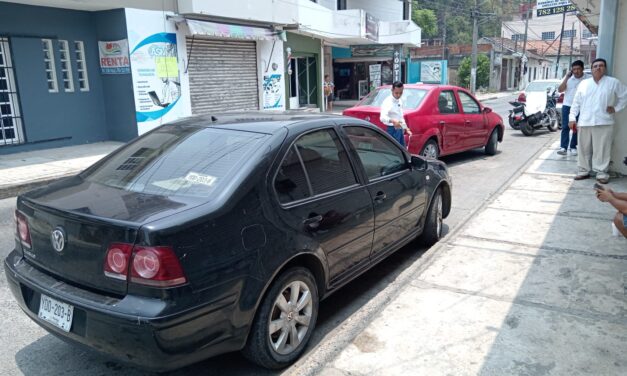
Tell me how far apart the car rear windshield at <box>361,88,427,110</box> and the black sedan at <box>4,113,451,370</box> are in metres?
5.20

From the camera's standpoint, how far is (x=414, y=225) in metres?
4.93

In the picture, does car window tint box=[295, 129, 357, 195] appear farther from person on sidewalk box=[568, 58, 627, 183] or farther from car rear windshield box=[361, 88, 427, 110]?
person on sidewalk box=[568, 58, 627, 183]

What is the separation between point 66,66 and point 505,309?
40.0ft

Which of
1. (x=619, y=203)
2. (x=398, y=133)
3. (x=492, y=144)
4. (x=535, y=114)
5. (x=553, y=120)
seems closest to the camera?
(x=619, y=203)

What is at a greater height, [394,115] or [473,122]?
[394,115]

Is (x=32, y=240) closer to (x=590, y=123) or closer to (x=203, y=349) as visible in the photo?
(x=203, y=349)

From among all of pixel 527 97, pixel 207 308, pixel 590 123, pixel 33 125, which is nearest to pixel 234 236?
pixel 207 308

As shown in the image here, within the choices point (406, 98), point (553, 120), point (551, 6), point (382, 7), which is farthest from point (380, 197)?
point (382, 7)

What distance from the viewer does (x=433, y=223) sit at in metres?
5.34

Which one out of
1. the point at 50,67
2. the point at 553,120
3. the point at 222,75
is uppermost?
the point at 50,67

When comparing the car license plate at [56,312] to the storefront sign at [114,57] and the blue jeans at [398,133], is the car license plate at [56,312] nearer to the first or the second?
the blue jeans at [398,133]

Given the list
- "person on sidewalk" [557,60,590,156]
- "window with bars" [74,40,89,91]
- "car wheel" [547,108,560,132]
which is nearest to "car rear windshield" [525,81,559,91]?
"car wheel" [547,108,560,132]

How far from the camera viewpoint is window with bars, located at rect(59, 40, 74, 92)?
1232 centimetres

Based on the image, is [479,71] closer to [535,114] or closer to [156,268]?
[535,114]
